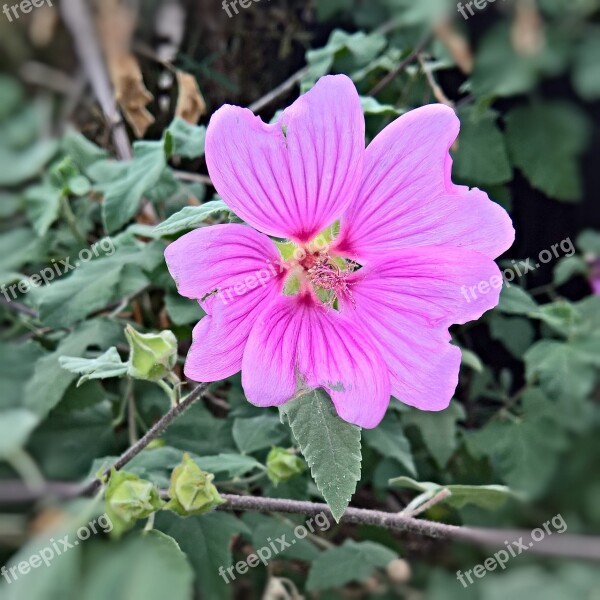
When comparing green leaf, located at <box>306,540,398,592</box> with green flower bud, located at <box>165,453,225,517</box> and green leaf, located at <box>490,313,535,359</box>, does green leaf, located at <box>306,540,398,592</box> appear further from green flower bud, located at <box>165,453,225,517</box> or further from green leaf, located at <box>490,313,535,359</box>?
green leaf, located at <box>490,313,535,359</box>

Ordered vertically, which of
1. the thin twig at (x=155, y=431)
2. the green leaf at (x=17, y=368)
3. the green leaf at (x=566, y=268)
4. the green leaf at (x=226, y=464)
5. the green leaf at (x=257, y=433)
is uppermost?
the thin twig at (x=155, y=431)

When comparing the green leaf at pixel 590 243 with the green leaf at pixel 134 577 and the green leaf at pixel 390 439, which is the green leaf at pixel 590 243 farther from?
the green leaf at pixel 134 577

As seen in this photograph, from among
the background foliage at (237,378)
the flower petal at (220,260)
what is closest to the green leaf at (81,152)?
the background foliage at (237,378)

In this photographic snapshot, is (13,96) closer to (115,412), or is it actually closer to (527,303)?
(115,412)

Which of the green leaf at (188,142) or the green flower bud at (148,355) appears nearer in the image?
the green flower bud at (148,355)

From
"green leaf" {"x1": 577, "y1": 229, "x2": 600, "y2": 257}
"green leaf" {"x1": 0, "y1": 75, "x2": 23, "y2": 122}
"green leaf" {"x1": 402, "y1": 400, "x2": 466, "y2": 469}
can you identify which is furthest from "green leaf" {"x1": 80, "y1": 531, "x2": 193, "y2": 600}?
"green leaf" {"x1": 0, "y1": 75, "x2": 23, "y2": 122}

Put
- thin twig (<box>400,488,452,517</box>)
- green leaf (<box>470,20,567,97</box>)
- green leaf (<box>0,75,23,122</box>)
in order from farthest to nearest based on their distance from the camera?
green leaf (<box>0,75,23,122</box>), green leaf (<box>470,20,567,97</box>), thin twig (<box>400,488,452,517</box>)
